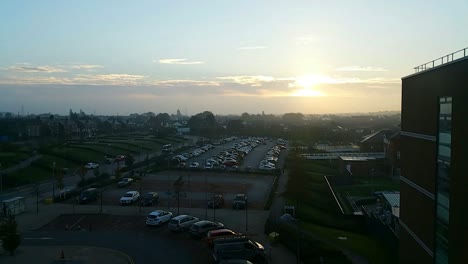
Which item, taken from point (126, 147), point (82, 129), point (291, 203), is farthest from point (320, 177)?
point (82, 129)

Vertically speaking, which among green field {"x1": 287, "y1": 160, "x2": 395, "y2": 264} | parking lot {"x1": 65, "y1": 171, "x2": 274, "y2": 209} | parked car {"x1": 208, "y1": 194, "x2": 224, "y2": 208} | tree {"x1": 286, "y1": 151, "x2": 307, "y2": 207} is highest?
tree {"x1": 286, "y1": 151, "x2": 307, "y2": 207}

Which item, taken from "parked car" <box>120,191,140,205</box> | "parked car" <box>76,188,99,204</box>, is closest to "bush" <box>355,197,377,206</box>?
"parked car" <box>120,191,140,205</box>

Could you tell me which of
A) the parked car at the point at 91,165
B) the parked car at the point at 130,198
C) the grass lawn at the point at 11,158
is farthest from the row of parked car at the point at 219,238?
the parked car at the point at 91,165

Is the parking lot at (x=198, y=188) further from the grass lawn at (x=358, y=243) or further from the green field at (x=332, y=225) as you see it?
the grass lawn at (x=358, y=243)

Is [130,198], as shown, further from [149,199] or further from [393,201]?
[393,201]

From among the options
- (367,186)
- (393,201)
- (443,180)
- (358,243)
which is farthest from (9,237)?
(367,186)

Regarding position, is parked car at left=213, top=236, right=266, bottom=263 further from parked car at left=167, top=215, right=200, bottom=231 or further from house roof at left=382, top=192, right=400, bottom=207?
house roof at left=382, top=192, right=400, bottom=207
